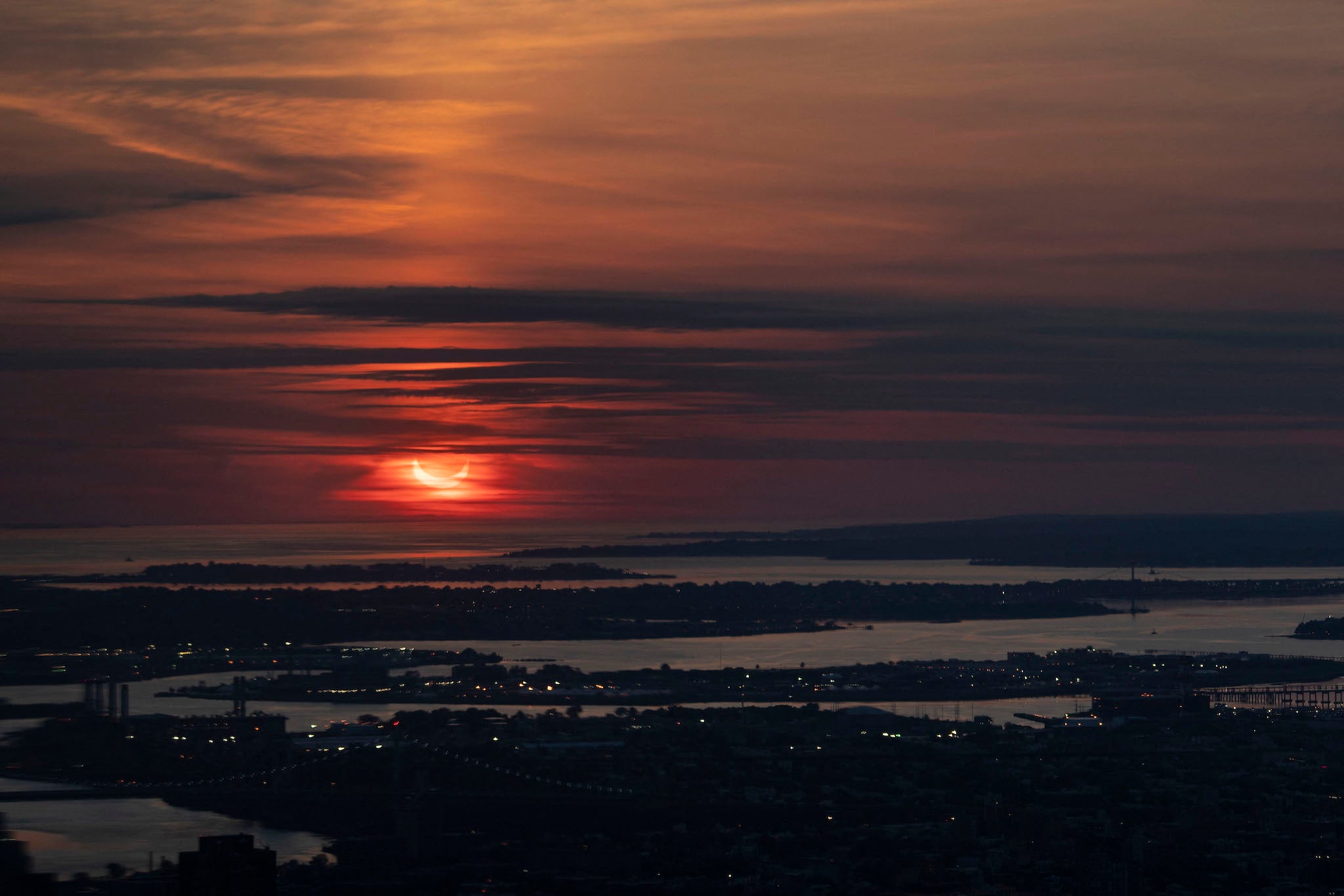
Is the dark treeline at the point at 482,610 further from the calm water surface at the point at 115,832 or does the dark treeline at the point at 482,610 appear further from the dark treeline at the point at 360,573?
the calm water surface at the point at 115,832

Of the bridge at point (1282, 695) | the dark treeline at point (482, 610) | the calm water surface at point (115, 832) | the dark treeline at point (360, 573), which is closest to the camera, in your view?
the calm water surface at point (115, 832)

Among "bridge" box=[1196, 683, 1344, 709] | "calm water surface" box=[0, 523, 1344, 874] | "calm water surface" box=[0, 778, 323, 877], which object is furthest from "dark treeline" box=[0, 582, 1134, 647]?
"bridge" box=[1196, 683, 1344, 709]

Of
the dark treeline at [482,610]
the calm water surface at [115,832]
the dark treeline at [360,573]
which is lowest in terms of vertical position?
the calm water surface at [115,832]

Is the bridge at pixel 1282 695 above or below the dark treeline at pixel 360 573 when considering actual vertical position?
below

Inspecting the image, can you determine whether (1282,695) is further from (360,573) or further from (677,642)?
(360,573)

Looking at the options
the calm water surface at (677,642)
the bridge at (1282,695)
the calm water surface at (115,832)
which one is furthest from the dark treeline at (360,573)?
the calm water surface at (115,832)

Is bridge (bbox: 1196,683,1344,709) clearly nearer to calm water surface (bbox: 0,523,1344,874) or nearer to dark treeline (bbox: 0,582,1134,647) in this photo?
calm water surface (bbox: 0,523,1344,874)

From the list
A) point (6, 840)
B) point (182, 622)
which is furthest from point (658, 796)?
point (182, 622)
